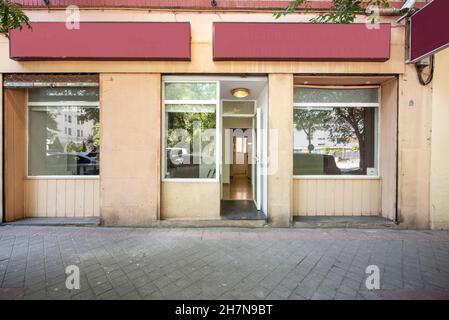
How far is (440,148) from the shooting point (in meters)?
5.24

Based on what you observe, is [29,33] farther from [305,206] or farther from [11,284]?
[305,206]

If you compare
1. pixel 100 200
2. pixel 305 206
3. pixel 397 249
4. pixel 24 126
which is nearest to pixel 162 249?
pixel 100 200

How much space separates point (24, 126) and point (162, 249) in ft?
14.8

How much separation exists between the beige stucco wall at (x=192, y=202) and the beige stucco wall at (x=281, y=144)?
1.24m

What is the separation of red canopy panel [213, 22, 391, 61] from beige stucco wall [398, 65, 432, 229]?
3.33ft

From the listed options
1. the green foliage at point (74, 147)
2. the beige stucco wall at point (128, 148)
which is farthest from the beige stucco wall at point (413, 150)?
the green foliage at point (74, 147)

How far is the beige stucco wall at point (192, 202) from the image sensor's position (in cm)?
546

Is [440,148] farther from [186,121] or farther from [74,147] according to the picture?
[74,147]

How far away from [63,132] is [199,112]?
11.0 feet

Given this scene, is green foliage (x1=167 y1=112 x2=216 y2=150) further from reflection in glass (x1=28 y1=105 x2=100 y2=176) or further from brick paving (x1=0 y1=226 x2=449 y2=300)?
brick paving (x1=0 y1=226 x2=449 y2=300)

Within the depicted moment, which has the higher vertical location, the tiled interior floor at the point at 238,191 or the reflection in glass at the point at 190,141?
the reflection in glass at the point at 190,141

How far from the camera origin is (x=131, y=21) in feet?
16.9

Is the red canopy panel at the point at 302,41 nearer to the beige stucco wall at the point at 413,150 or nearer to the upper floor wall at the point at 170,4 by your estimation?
the upper floor wall at the point at 170,4

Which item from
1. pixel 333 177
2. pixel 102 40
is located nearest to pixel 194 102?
pixel 102 40
